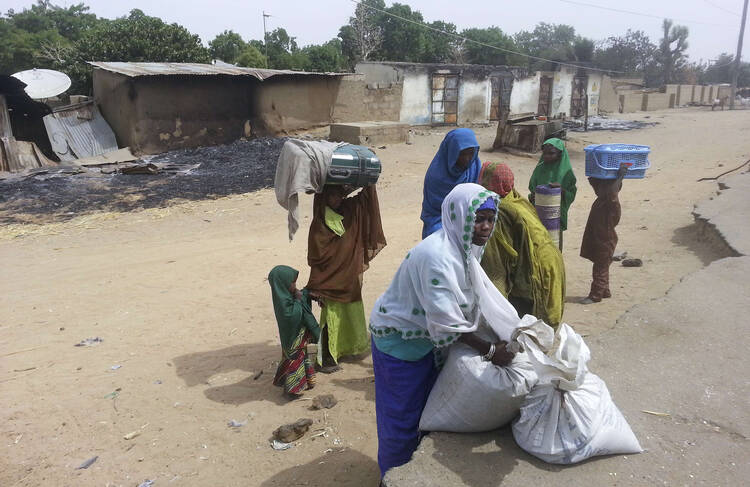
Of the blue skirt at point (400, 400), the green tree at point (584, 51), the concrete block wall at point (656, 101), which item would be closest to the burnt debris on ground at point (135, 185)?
the blue skirt at point (400, 400)

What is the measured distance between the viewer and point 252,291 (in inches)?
251

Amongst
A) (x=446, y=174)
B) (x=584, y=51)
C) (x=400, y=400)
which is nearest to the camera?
(x=400, y=400)

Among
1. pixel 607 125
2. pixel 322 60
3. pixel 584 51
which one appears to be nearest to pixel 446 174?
pixel 607 125

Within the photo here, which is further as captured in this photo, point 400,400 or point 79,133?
point 79,133

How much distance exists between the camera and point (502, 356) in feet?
7.39

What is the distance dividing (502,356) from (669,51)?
62768 millimetres

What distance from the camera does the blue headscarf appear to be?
13.3ft

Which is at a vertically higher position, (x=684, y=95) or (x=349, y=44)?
(x=349, y=44)

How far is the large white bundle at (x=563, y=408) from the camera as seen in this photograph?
86.9 inches

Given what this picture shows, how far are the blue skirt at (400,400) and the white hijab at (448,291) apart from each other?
0.16 meters

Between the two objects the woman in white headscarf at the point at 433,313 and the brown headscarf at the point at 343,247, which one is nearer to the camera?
the woman in white headscarf at the point at 433,313

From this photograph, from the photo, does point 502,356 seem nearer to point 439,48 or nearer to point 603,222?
point 603,222

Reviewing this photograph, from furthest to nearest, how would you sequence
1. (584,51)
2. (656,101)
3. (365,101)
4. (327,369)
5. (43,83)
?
(584,51)
(656,101)
(365,101)
(43,83)
(327,369)

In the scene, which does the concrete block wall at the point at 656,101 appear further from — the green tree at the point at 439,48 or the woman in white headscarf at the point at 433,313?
the woman in white headscarf at the point at 433,313
